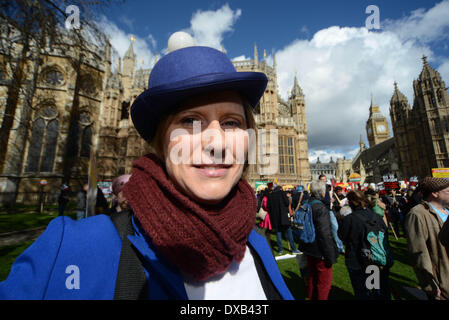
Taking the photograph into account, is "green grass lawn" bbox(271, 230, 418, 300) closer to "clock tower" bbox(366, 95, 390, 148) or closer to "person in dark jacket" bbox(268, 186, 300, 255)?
"person in dark jacket" bbox(268, 186, 300, 255)

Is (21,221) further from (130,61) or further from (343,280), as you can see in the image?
(130,61)

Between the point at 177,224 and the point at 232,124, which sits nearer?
the point at 177,224

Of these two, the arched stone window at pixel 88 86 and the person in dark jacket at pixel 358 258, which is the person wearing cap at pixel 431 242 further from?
the arched stone window at pixel 88 86

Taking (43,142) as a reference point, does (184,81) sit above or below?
below

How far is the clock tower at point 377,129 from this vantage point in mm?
77625

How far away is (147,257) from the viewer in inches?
30.0

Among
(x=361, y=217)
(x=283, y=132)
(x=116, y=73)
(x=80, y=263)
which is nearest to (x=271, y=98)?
(x=283, y=132)

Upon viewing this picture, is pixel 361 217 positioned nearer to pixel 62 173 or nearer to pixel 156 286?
pixel 156 286

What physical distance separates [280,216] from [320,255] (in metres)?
2.89

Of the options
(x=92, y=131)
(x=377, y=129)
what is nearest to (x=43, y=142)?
(x=92, y=131)

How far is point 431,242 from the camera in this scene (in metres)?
2.66

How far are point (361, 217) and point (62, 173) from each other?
22337mm

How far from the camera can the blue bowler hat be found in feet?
2.92

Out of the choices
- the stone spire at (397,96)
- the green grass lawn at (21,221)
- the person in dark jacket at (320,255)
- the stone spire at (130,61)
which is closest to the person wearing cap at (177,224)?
the person in dark jacket at (320,255)
